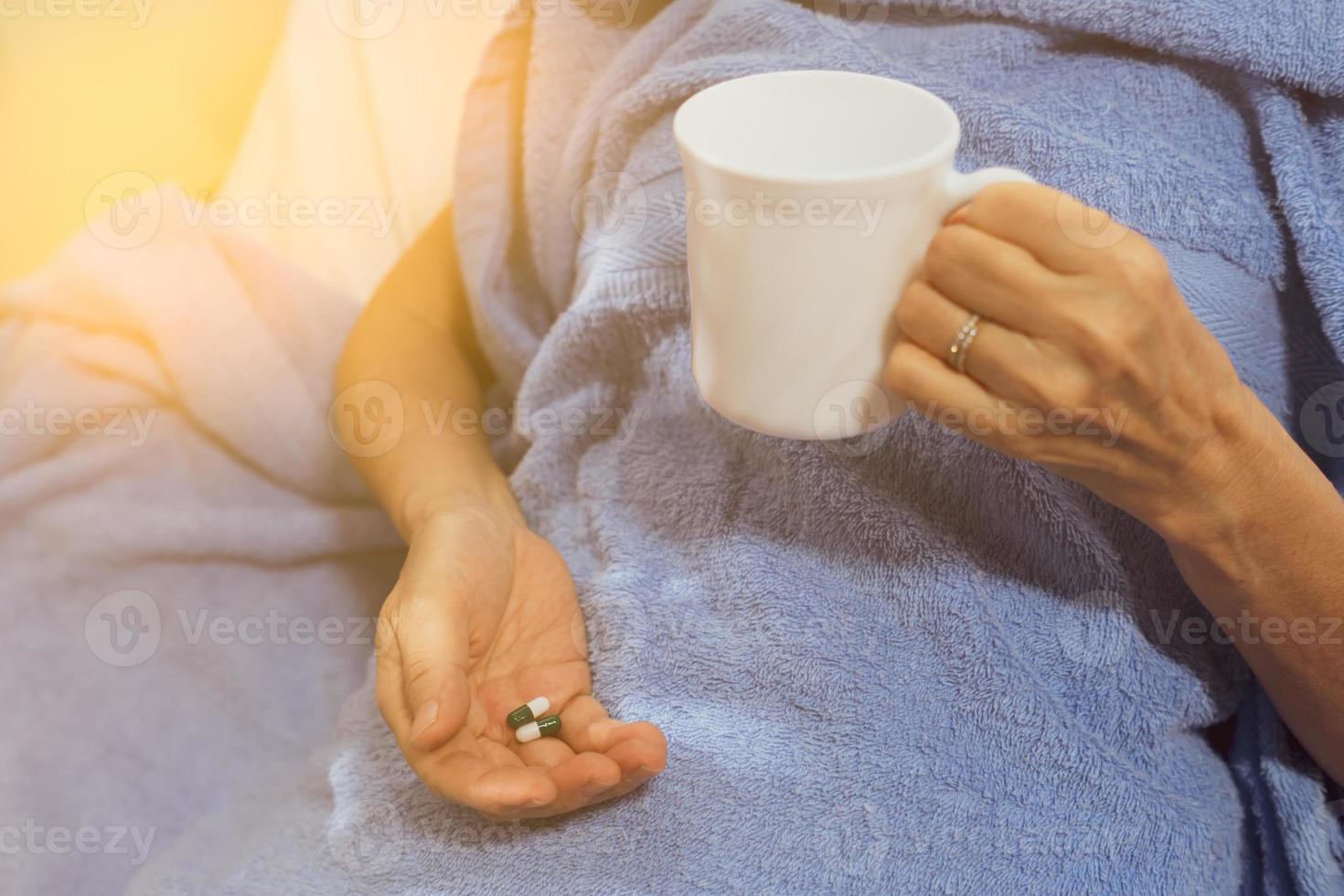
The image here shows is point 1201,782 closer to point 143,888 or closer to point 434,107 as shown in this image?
point 143,888

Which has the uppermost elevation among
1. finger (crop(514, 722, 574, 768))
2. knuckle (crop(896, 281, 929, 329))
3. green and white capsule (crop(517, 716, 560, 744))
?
knuckle (crop(896, 281, 929, 329))

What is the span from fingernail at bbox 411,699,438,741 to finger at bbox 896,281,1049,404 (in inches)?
13.3

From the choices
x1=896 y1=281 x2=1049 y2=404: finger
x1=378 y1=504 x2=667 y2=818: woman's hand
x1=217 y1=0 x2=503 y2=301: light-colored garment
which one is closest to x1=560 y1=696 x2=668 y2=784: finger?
x1=378 y1=504 x2=667 y2=818: woman's hand

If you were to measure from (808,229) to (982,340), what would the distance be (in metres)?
0.10

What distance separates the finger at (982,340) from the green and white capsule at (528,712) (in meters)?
0.33

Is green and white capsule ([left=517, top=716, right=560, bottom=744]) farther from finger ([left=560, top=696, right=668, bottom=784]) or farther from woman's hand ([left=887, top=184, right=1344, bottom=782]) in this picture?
woman's hand ([left=887, top=184, right=1344, bottom=782])

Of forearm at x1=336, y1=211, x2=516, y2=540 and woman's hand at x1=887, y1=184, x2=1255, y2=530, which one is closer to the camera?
woman's hand at x1=887, y1=184, x2=1255, y2=530

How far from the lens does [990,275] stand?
466 mm

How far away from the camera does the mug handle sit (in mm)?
472

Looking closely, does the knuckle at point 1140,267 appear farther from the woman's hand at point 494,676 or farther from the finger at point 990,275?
the woman's hand at point 494,676

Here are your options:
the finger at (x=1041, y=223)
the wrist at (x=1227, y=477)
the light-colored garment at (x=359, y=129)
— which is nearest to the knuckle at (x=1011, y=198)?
the finger at (x=1041, y=223)

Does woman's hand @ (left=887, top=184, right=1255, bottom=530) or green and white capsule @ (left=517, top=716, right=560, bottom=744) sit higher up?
woman's hand @ (left=887, top=184, right=1255, bottom=530)

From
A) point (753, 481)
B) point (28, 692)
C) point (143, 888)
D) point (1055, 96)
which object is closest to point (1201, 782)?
point (753, 481)

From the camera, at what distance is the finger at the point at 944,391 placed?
496 mm
